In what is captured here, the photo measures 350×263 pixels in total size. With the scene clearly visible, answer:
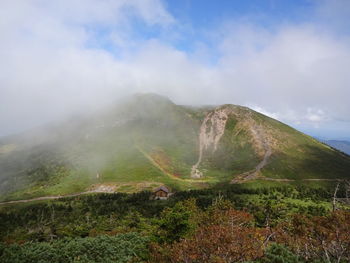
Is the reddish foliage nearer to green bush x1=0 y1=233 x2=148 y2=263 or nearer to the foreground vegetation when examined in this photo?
the foreground vegetation

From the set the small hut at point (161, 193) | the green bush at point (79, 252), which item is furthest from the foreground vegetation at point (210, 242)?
the small hut at point (161, 193)

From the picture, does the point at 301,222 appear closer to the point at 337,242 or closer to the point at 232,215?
the point at 337,242

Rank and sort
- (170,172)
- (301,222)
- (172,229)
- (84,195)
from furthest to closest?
(170,172)
(84,195)
(172,229)
(301,222)

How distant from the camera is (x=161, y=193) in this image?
5374 inches

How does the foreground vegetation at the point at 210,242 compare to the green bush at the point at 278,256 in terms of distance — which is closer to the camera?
the foreground vegetation at the point at 210,242

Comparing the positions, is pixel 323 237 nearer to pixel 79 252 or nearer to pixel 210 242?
pixel 210 242

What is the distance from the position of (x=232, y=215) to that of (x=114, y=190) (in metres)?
129

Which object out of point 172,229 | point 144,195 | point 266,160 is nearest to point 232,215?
point 172,229

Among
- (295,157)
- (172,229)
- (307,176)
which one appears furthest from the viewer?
(295,157)

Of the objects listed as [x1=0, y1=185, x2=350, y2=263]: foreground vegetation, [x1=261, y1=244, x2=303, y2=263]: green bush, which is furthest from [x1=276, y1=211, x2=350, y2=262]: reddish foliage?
[x1=261, y1=244, x2=303, y2=263]: green bush

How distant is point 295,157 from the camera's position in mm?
191875

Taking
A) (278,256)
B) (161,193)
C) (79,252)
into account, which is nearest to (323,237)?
(278,256)

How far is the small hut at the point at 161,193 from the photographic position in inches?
5285

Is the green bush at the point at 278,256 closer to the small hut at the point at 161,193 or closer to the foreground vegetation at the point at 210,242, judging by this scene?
the foreground vegetation at the point at 210,242
